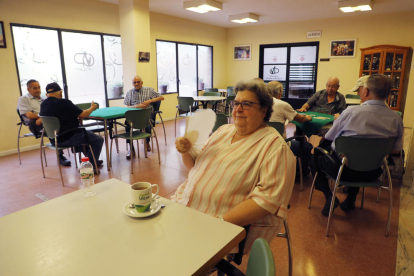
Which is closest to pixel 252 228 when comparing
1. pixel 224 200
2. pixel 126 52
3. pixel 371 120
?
pixel 224 200

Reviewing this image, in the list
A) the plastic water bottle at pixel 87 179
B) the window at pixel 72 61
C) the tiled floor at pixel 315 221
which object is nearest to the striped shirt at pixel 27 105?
the tiled floor at pixel 315 221

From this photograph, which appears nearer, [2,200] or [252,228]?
[252,228]

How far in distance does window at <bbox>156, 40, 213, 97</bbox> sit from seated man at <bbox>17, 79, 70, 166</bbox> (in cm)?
373

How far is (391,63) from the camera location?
6930 mm

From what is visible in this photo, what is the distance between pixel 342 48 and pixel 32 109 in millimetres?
7827

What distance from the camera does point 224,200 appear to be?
1.38 metres

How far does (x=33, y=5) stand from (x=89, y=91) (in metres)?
1.85

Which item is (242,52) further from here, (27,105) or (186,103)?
(27,105)

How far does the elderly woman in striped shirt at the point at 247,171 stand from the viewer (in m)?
1.25

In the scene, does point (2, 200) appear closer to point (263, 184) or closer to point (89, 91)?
point (263, 184)

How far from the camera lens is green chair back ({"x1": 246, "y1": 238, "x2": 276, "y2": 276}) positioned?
0.70 meters

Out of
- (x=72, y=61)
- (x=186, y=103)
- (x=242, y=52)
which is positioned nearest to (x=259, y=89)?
(x=186, y=103)

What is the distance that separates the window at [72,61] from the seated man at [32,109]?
95cm

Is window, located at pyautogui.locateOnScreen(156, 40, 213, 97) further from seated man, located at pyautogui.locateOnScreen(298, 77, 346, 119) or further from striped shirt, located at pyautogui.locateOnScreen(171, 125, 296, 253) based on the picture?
striped shirt, located at pyautogui.locateOnScreen(171, 125, 296, 253)
